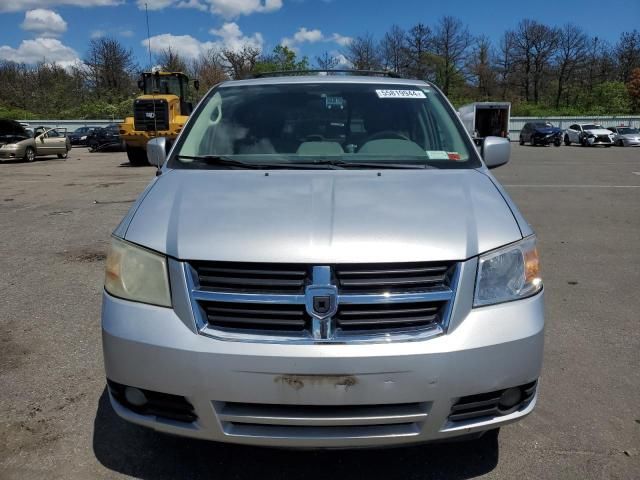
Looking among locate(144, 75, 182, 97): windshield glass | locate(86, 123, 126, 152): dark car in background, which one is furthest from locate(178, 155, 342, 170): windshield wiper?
locate(86, 123, 126, 152): dark car in background

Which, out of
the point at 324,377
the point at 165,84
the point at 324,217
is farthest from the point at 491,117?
the point at 324,377

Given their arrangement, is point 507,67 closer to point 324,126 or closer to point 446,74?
point 446,74

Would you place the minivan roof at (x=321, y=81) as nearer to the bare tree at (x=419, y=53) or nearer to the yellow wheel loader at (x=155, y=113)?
the yellow wheel loader at (x=155, y=113)

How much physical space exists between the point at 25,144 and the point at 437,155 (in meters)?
25.3

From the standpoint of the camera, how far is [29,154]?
24641mm

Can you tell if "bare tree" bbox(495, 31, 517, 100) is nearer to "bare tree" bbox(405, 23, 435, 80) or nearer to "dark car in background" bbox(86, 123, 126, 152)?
"bare tree" bbox(405, 23, 435, 80)

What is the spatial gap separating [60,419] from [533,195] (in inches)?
422

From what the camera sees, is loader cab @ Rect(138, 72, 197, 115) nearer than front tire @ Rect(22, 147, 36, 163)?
Yes

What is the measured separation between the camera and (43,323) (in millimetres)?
4340

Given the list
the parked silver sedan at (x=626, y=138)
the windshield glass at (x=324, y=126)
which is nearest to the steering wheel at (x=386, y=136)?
the windshield glass at (x=324, y=126)

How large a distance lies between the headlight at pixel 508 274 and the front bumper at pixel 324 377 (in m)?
0.06

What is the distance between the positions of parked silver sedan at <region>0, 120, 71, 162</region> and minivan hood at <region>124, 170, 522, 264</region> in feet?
80.3

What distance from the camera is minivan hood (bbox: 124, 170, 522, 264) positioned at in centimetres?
217

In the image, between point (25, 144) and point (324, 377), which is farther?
point (25, 144)
